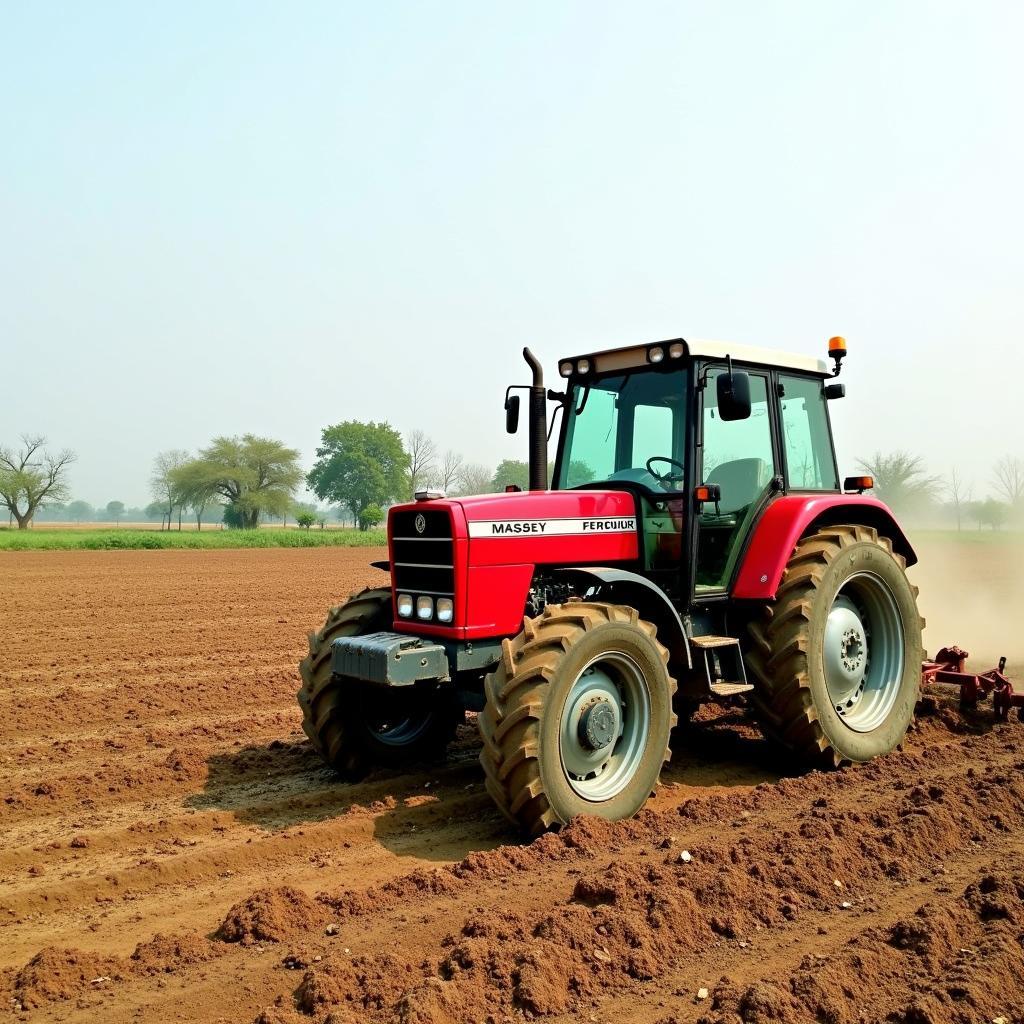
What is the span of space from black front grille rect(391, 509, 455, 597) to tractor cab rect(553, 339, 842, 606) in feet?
4.07

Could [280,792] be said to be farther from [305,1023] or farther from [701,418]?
[701,418]

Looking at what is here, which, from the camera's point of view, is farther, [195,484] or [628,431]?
[195,484]

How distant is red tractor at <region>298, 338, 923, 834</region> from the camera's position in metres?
4.85

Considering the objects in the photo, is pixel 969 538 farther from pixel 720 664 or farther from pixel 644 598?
pixel 644 598

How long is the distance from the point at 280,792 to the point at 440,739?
3.67 ft

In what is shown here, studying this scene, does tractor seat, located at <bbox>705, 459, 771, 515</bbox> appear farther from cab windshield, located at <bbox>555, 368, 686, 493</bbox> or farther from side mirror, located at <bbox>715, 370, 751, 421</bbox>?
side mirror, located at <bbox>715, 370, 751, 421</bbox>

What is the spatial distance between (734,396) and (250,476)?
273 feet

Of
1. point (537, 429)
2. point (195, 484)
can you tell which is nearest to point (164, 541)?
point (537, 429)

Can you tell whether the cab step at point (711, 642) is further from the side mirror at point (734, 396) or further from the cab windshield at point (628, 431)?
the side mirror at point (734, 396)

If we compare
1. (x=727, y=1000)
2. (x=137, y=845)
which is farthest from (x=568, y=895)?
(x=137, y=845)

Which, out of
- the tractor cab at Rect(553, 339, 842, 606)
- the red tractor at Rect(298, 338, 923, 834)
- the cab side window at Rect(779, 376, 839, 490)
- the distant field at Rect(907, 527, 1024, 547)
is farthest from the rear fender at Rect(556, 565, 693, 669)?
the distant field at Rect(907, 527, 1024, 547)

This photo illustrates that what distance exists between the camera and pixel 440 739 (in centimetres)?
636

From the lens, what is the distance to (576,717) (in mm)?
4852

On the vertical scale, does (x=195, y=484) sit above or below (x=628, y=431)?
above
